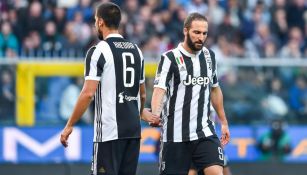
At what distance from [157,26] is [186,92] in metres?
8.39

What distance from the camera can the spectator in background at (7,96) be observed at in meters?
15.9

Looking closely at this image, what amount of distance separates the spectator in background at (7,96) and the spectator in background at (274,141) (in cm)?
436

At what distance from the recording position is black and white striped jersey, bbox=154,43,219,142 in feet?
32.2

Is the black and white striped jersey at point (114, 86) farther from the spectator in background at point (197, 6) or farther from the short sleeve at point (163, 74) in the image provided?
the spectator in background at point (197, 6)

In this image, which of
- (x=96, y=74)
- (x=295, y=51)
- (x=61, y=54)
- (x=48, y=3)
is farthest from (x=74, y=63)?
(x=96, y=74)

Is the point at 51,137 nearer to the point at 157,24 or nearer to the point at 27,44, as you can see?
the point at 27,44

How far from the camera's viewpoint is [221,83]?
55.0 ft

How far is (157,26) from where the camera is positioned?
18.1 meters

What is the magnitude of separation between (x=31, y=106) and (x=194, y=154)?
661 cm

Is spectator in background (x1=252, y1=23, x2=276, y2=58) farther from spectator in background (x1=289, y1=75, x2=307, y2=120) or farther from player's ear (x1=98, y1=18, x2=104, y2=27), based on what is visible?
player's ear (x1=98, y1=18, x2=104, y2=27)

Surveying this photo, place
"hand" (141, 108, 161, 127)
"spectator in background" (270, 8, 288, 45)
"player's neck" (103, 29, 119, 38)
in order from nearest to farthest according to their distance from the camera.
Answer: "player's neck" (103, 29, 119, 38), "hand" (141, 108, 161, 127), "spectator in background" (270, 8, 288, 45)

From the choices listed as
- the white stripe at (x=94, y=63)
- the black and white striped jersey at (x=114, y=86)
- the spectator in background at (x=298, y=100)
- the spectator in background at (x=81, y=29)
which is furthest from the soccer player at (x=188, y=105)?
the spectator in background at (x=81, y=29)

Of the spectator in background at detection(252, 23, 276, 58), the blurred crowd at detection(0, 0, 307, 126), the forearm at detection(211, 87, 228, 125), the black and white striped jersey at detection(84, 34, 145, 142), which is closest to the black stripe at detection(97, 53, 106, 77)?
the black and white striped jersey at detection(84, 34, 145, 142)

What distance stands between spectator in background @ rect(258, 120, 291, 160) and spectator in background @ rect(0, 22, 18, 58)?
15.2ft
